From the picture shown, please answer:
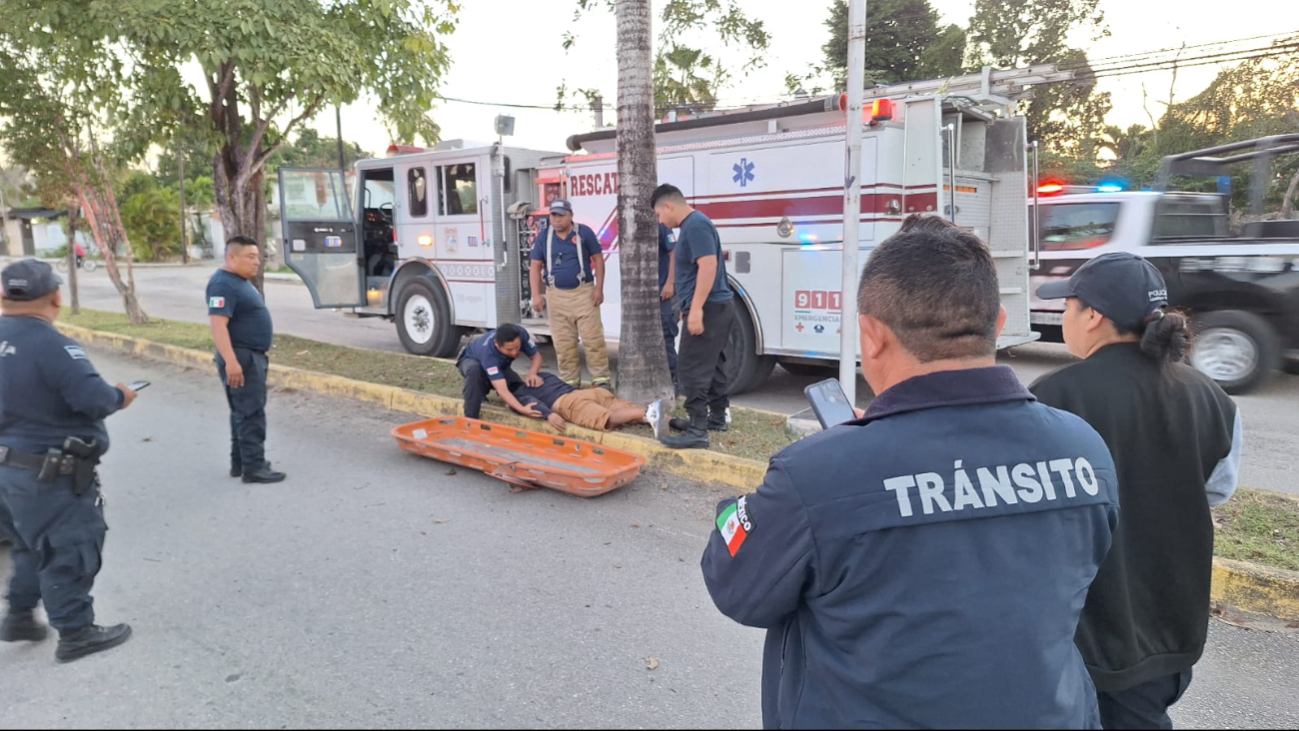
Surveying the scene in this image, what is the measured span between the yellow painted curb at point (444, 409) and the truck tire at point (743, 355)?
2.01 m

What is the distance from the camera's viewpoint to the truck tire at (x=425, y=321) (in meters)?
9.81

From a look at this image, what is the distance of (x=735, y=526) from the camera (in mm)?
1348

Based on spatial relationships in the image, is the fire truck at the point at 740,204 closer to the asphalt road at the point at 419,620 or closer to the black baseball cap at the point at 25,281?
the asphalt road at the point at 419,620

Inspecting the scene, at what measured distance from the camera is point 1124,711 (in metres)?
1.85

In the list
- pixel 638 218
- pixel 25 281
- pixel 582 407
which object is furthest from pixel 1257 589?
pixel 25 281

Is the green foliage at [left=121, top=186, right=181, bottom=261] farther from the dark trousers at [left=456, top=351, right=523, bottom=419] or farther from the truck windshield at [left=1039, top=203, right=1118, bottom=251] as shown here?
the truck windshield at [left=1039, top=203, right=1118, bottom=251]

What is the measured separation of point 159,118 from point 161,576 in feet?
24.5

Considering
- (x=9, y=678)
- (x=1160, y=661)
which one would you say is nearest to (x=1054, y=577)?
(x=1160, y=661)

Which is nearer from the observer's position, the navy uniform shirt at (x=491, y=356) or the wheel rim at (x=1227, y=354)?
the navy uniform shirt at (x=491, y=356)

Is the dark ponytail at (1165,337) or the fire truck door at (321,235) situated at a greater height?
the fire truck door at (321,235)

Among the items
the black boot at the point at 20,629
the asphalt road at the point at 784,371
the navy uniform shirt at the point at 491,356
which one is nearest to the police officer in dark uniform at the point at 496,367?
the navy uniform shirt at the point at 491,356

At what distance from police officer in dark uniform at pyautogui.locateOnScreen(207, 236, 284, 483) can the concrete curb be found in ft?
5.98

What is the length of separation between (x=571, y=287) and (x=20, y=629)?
4.85m

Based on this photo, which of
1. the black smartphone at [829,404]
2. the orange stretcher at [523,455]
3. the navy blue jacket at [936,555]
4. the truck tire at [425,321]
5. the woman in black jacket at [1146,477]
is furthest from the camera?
the truck tire at [425,321]
